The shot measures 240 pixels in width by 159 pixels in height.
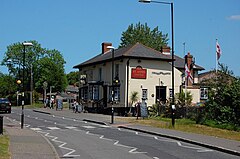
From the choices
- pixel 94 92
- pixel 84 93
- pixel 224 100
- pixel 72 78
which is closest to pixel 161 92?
pixel 94 92

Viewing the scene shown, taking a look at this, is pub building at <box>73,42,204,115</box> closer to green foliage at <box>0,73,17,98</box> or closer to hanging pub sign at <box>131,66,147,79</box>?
hanging pub sign at <box>131,66,147,79</box>

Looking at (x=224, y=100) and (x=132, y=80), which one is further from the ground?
(x=132, y=80)

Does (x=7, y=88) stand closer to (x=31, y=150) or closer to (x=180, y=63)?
(x=180, y=63)

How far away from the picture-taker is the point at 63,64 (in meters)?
109

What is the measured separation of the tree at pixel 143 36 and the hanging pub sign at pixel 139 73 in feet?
139

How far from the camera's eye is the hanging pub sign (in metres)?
44.7

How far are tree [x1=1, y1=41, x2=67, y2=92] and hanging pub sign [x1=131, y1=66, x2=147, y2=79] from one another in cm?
5796

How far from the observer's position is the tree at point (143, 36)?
88062mm

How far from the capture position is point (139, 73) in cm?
4516

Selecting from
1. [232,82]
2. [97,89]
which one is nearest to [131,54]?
[97,89]

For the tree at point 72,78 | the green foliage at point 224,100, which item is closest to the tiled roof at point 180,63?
the green foliage at point 224,100

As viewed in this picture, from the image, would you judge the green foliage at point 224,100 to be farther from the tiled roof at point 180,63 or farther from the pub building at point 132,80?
the tiled roof at point 180,63

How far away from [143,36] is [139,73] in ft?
146

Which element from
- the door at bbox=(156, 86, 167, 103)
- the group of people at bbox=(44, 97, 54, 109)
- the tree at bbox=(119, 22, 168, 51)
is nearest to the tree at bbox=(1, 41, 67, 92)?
the tree at bbox=(119, 22, 168, 51)
